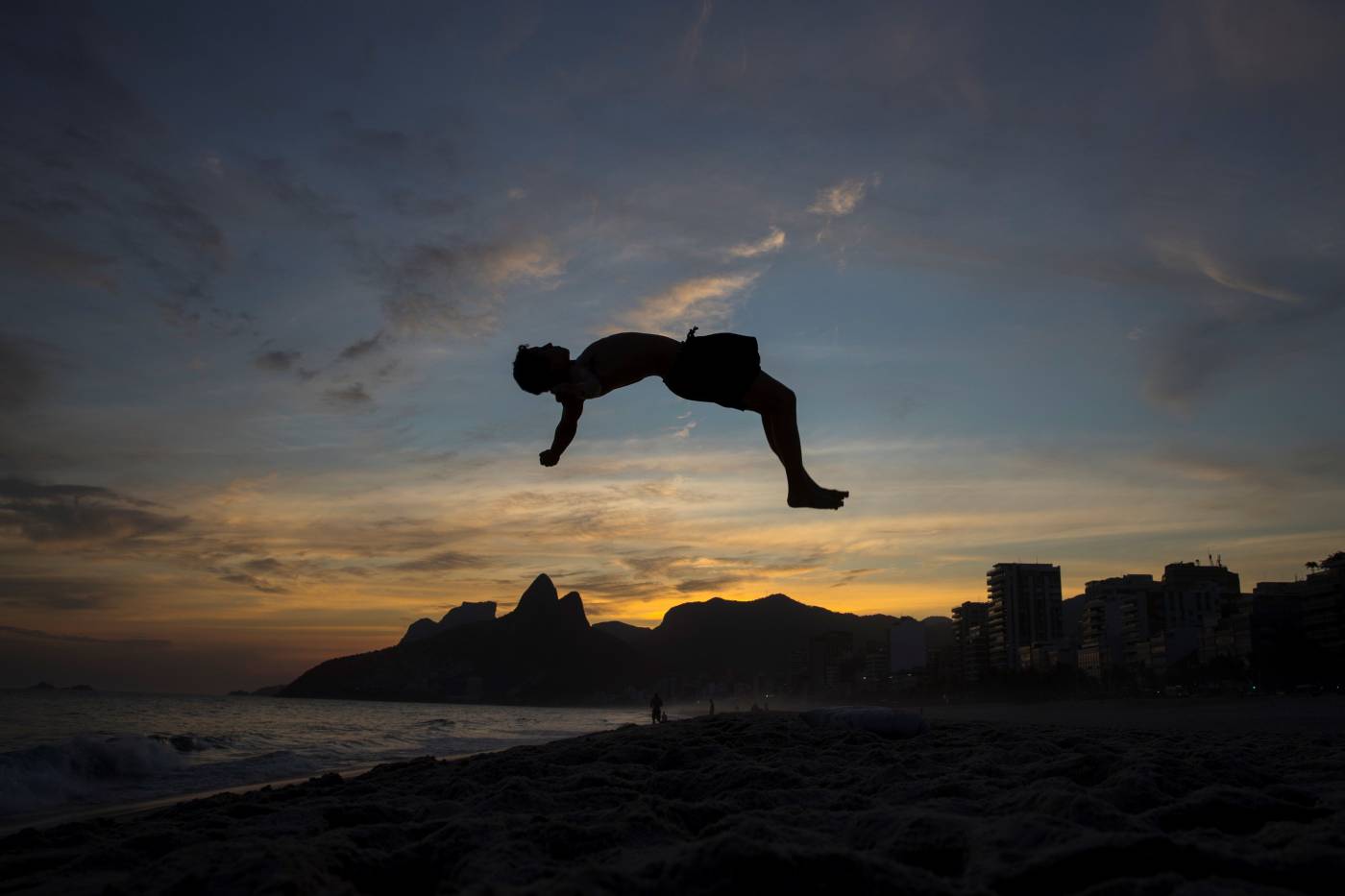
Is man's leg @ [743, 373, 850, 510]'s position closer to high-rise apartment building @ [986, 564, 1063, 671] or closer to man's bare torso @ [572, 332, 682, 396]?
man's bare torso @ [572, 332, 682, 396]

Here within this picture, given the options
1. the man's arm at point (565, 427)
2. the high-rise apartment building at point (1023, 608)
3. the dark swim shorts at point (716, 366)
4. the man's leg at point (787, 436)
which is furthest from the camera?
the high-rise apartment building at point (1023, 608)

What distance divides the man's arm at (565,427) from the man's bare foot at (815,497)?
181 cm

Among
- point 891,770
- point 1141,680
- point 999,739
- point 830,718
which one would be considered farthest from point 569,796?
point 1141,680

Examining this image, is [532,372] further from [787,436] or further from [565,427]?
[787,436]

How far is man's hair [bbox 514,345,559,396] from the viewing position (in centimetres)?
604

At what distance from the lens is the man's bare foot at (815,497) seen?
6727 millimetres

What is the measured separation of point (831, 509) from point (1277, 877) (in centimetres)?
448

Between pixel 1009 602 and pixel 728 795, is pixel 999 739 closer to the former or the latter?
pixel 728 795

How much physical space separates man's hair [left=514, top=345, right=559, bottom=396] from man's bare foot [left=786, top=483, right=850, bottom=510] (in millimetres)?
2078

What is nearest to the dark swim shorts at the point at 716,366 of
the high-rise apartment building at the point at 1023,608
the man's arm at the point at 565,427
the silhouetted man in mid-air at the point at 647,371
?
the silhouetted man in mid-air at the point at 647,371

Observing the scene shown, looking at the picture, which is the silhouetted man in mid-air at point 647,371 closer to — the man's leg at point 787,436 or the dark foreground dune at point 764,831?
the man's leg at point 787,436

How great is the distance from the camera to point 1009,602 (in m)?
143

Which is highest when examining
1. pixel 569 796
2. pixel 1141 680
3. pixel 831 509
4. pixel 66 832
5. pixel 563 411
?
pixel 563 411

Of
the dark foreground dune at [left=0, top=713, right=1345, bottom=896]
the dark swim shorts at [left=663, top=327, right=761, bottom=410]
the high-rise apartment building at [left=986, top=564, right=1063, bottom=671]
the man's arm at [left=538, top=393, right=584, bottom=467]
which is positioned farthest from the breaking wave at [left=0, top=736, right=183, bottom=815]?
the high-rise apartment building at [left=986, top=564, right=1063, bottom=671]
